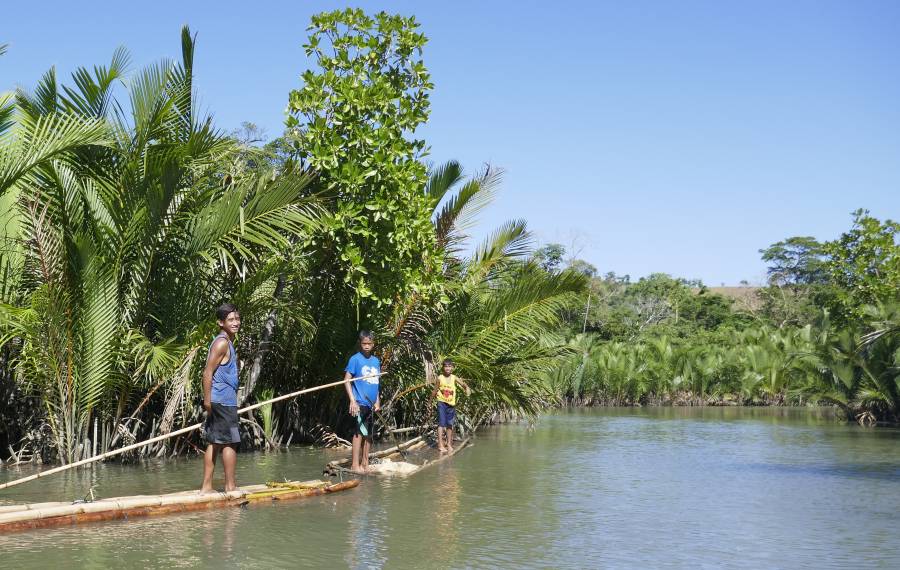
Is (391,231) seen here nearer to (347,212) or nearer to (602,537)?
(347,212)

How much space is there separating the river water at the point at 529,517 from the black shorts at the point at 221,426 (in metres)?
0.66

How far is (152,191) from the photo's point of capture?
11.1 meters

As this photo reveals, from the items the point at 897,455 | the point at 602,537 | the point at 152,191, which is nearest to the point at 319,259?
the point at 152,191

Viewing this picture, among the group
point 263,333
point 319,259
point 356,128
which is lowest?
point 263,333

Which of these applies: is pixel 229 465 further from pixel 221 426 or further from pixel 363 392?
pixel 363 392

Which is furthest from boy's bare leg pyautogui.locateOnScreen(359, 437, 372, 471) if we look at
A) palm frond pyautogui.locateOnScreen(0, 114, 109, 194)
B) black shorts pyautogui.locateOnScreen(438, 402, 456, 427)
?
palm frond pyautogui.locateOnScreen(0, 114, 109, 194)

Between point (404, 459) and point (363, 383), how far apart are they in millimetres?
2693

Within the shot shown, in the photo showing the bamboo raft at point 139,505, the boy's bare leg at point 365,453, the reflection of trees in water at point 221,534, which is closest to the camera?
the reflection of trees in water at point 221,534

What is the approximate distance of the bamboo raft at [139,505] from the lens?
7168mm

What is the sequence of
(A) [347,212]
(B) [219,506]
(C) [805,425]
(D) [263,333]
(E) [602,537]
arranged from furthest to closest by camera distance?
(C) [805,425]
(D) [263,333]
(A) [347,212]
(B) [219,506]
(E) [602,537]

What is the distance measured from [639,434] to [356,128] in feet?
29.1

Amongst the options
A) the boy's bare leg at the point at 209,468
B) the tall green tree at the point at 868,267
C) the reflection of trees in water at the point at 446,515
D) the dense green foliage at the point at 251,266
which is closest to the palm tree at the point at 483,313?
the dense green foliage at the point at 251,266

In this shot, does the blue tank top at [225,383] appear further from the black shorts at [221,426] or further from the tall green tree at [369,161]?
the tall green tree at [369,161]

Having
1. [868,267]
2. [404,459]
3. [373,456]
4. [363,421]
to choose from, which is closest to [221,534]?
[363,421]
